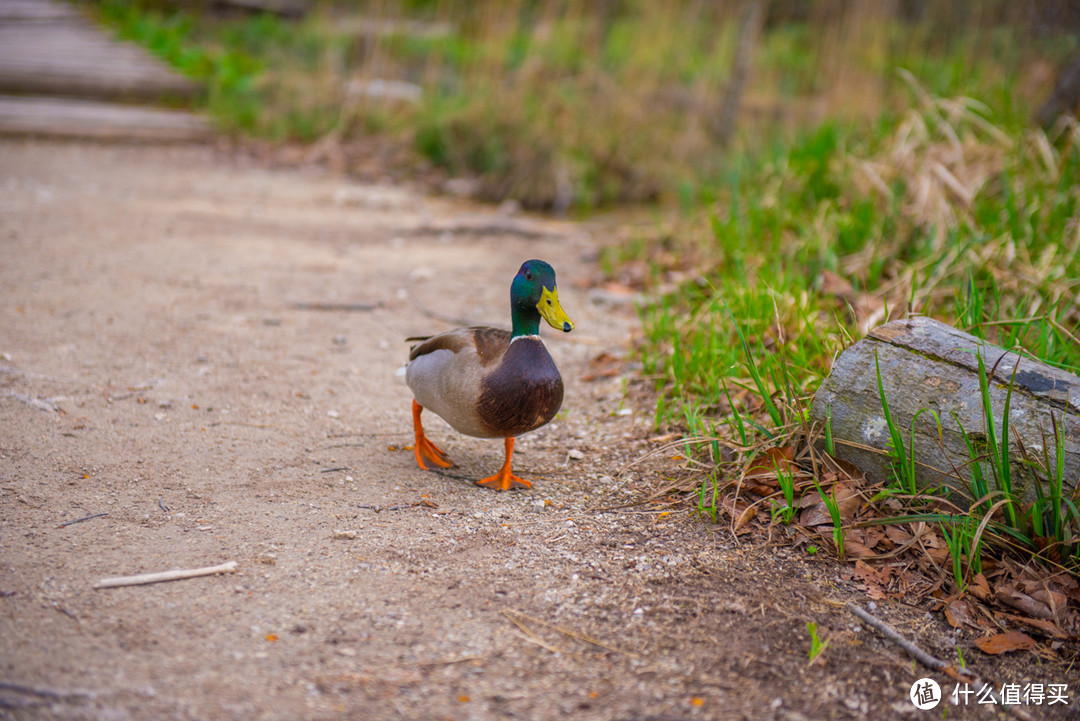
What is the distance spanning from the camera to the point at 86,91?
8.64m

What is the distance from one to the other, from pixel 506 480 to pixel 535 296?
0.64m

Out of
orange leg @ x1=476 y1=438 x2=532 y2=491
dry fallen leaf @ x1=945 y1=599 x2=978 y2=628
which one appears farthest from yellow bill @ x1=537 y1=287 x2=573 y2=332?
dry fallen leaf @ x1=945 y1=599 x2=978 y2=628

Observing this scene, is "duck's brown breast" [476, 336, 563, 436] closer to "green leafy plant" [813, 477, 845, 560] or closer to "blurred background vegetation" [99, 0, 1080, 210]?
"green leafy plant" [813, 477, 845, 560]

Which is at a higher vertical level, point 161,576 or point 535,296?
point 535,296

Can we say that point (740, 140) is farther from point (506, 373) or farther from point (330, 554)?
point (330, 554)

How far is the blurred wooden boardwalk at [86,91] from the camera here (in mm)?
7859

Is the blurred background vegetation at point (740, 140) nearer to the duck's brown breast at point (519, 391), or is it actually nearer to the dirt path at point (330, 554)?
the duck's brown breast at point (519, 391)

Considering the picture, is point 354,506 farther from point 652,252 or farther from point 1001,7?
point 1001,7

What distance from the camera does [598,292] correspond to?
5008 millimetres

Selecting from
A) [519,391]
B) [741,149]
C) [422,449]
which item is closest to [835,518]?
[519,391]

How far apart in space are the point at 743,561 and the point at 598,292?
2.78 m

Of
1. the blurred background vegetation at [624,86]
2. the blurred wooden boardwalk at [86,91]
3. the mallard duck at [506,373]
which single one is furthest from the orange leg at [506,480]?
the blurred wooden boardwalk at [86,91]

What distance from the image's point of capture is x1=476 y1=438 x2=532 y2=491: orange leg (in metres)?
2.80

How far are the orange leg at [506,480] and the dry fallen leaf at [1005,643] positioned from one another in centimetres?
140
